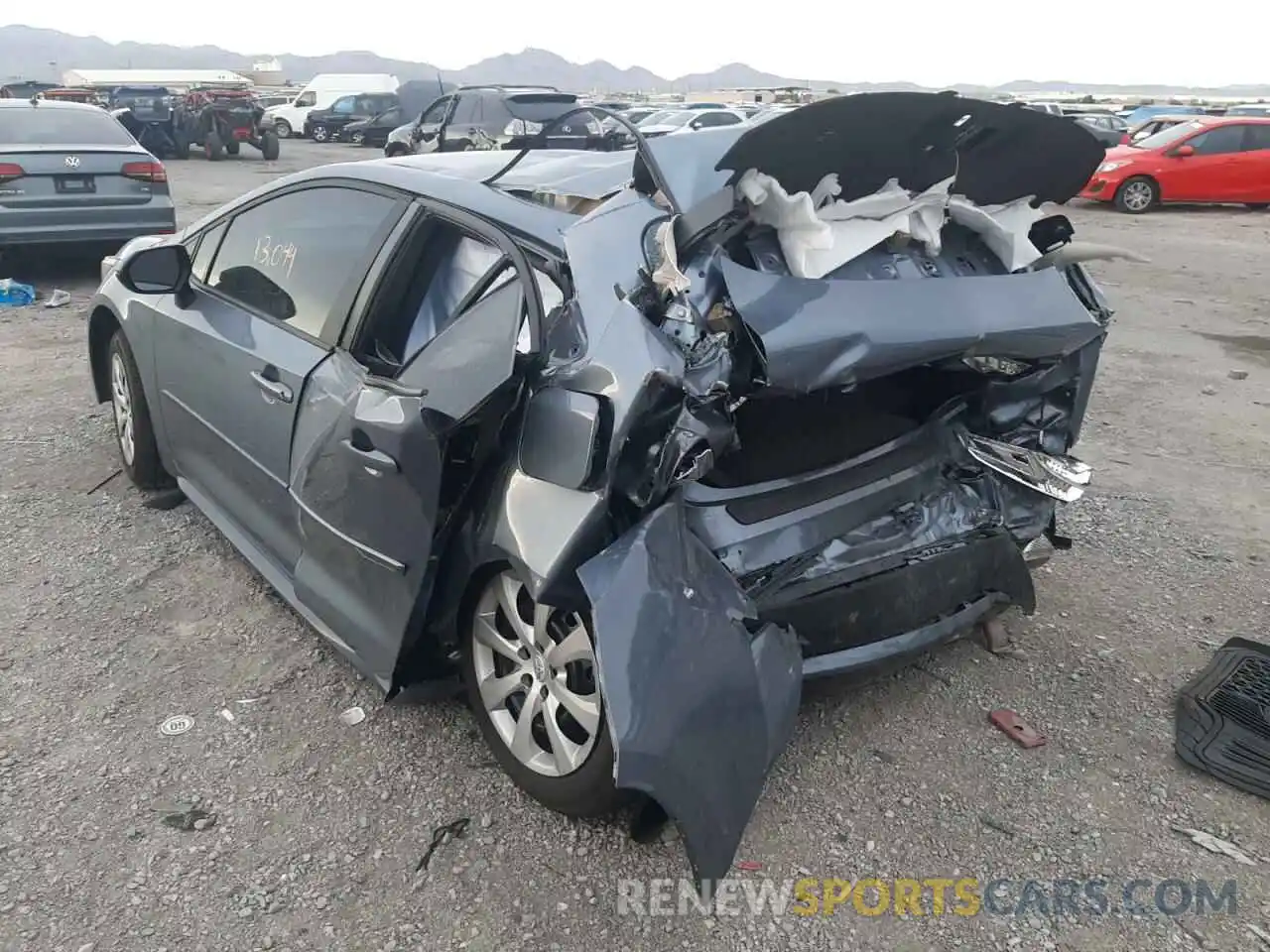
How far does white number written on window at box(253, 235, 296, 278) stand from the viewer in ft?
11.0

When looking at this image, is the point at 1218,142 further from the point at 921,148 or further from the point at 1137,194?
the point at 921,148

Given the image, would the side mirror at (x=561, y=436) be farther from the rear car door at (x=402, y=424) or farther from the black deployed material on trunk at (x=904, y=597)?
the black deployed material on trunk at (x=904, y=597)

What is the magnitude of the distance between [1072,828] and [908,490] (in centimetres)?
100

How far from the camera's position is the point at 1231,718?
300cm

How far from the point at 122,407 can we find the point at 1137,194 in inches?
642

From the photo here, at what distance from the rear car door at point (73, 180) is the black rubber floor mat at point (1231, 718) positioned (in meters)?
8.76

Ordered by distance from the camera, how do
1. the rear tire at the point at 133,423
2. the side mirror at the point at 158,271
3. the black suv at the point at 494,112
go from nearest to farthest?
the side mirror at the point at 158,271
the rear tire at the point at 133,423
the black suv at the point at 494,112

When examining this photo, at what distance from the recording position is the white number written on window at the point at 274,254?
334 cm

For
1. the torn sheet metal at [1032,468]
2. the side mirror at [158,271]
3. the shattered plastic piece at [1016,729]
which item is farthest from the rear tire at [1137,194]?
the side mirror at [158,271]

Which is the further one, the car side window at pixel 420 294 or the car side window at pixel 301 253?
the car side window at pixel 301 253

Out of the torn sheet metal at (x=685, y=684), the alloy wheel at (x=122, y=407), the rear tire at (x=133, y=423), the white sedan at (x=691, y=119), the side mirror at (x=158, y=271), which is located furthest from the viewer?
the white sedan at (x=691, y=119)

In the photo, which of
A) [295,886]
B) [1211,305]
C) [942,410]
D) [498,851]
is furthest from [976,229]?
[1211,305]

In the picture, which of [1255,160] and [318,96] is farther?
[318,96]

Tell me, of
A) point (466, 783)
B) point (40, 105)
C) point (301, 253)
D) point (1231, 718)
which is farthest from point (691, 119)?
point (466, 783)
